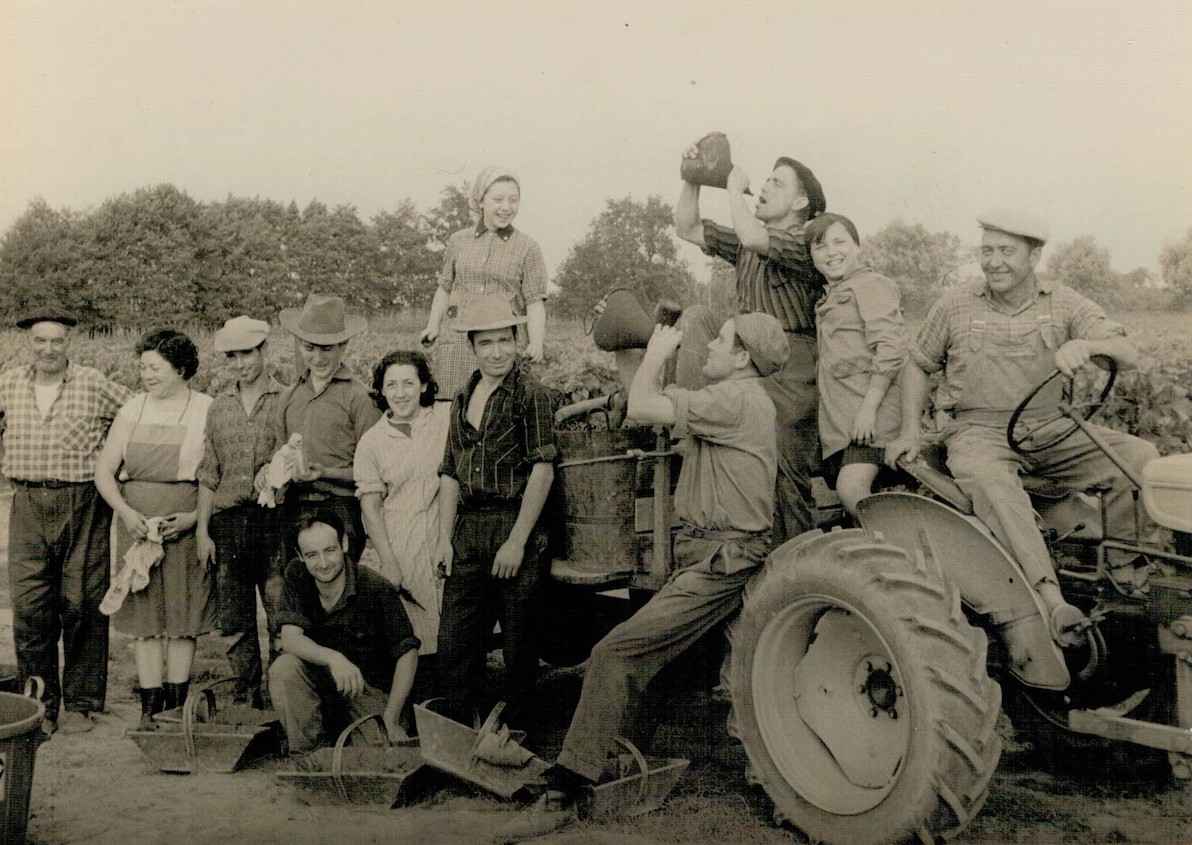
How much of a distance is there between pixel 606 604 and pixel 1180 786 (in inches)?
106

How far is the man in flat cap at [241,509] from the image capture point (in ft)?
19.0

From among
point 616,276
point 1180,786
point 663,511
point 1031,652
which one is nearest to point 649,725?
point 663,511

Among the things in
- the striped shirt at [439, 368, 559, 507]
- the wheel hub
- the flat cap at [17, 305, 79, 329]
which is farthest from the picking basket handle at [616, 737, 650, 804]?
the flat cap at [17, 305, 79, 329]

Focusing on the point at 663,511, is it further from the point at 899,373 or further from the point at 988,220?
the point at 988,220

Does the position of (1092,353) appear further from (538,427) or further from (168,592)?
(168,592)

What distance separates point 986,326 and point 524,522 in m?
2.07

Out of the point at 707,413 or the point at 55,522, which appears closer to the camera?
the point at 707,413

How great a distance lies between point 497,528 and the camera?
4988 millimetres

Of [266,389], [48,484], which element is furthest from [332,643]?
[48,484]

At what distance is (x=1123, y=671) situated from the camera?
3.89 m

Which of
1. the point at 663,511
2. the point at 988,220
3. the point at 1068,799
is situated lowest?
the point at 1068,799

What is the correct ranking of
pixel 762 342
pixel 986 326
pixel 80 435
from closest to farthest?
pixel 986 326
pixel 762 342
pixel 80 435

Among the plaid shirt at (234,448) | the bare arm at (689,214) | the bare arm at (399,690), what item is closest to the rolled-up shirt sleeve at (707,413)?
the bare arm at (689,214)

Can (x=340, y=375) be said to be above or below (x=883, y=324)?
below
